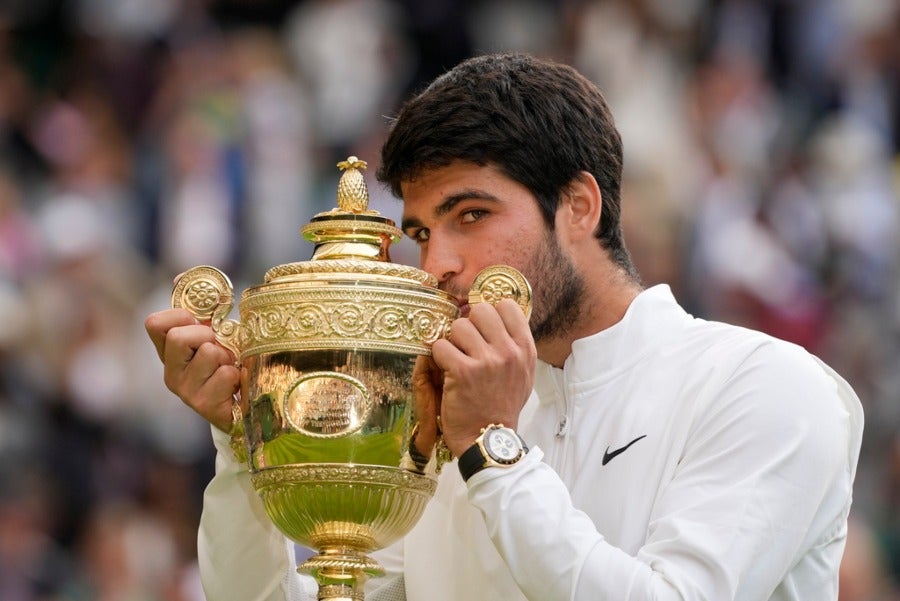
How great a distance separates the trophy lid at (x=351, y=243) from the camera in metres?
3.05

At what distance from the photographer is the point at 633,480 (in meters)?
3.27

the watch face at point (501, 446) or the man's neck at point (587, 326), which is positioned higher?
the man's neck at point (587, 326)

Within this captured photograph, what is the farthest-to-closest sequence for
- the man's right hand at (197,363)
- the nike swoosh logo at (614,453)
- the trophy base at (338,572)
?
the nike swoosh logo at (614,453), the man's right hand at (197,363), the trophy base at (338,572)

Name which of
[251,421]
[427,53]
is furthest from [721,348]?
[427,53]

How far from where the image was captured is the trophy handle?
3227 mm

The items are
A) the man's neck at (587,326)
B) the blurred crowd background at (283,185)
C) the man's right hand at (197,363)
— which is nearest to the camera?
the man's right hand at (197,363)

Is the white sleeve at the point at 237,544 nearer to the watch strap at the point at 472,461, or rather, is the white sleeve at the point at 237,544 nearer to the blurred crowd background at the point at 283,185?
the watch strap at the point at 472,461

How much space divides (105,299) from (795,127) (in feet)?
13.4

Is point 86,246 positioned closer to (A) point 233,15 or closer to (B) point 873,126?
(A) point 233,15

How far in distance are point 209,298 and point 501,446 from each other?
64cm

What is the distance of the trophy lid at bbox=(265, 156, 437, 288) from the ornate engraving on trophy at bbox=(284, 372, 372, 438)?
0.65 feet

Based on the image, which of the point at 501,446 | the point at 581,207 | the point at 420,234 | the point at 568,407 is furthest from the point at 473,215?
the point at 501,446

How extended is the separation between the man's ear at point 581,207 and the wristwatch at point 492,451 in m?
0.77

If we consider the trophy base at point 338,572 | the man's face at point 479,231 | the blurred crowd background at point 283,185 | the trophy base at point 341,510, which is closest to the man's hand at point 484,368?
the trophy base at point 341,510
